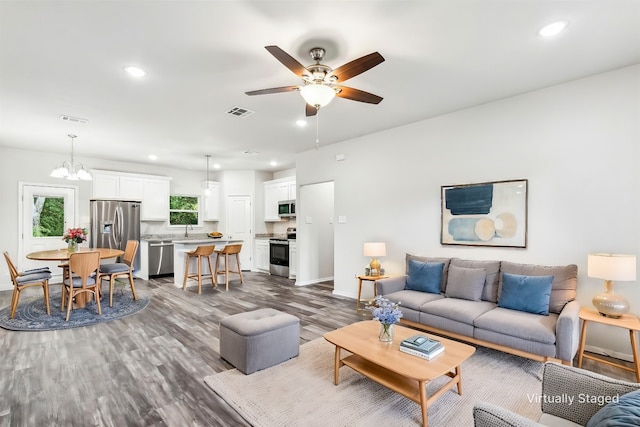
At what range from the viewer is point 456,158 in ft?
13.5

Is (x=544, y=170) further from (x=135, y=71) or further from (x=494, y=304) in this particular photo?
(x=135, y=71)

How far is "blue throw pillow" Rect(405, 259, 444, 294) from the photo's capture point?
388 centimetres

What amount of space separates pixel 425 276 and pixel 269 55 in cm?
314

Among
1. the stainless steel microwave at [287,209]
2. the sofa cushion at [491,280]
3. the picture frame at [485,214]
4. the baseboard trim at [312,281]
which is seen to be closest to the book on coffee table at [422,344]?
the sofa cushion at [491,280]

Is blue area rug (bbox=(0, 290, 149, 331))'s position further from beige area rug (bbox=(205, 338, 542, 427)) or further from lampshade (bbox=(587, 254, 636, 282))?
lampshade (bbox=(587, 254, 636, 282))

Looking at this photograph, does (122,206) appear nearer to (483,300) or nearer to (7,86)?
(7,86)

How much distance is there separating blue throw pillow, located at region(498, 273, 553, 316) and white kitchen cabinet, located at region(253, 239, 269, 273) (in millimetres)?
5872

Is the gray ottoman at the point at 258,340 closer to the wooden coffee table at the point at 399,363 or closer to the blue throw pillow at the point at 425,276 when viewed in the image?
the wooden coffee table at the point at 399,363

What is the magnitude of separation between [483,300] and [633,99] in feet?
8.15

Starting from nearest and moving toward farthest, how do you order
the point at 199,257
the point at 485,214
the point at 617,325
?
the point at 617,325, the point at 485,214, the point at 199,257

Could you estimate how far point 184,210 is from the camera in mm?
8359

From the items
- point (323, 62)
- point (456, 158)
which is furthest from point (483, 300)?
point (323, 62)

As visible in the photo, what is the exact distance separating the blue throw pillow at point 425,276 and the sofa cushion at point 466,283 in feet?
0.52

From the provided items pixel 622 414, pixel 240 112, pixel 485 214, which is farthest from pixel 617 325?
pixel 240 112
